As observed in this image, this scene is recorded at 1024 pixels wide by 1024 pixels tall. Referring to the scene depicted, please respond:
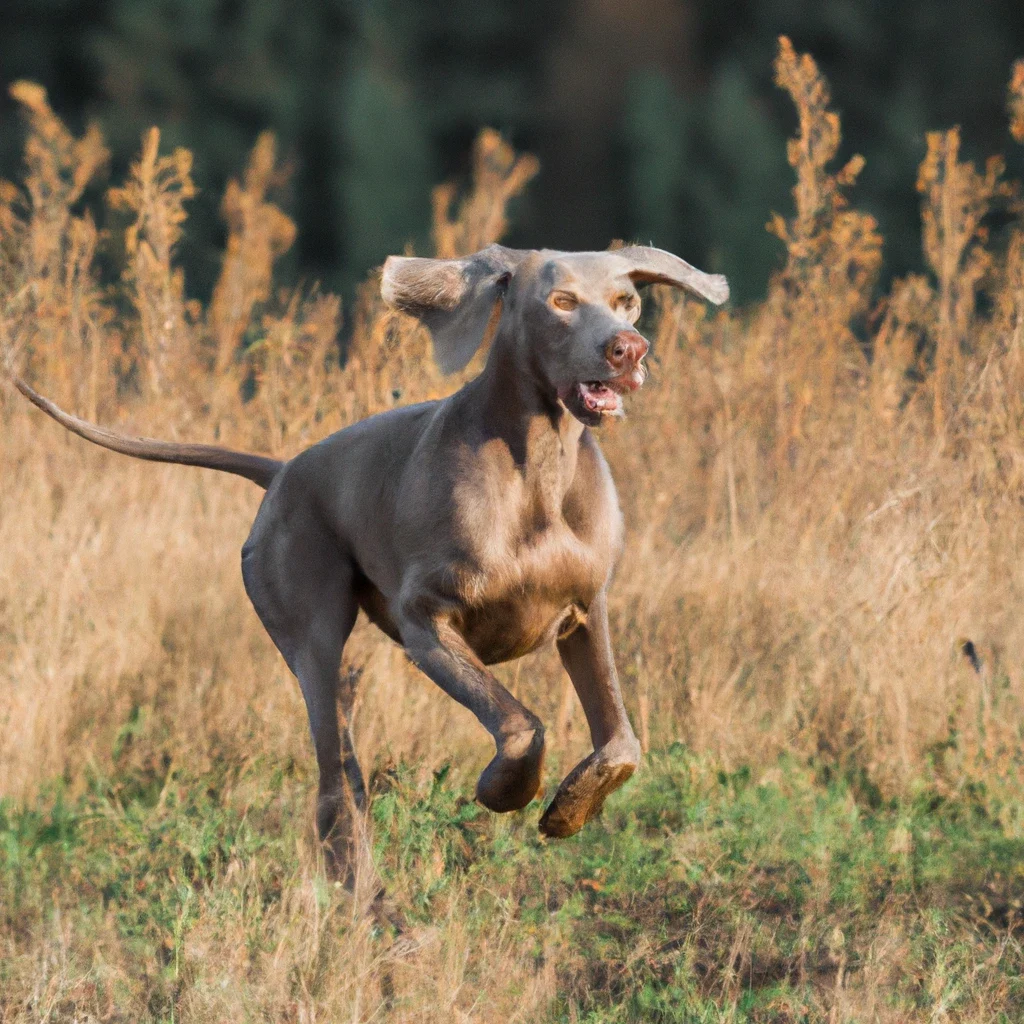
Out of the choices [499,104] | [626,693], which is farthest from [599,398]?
[499,104]

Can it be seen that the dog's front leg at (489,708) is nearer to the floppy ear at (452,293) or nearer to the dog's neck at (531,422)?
the dog's neck at (531,422)

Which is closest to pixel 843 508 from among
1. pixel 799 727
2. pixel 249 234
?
pixel 799 727

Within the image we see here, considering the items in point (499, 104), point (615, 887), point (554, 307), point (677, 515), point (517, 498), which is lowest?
point (615, 887)

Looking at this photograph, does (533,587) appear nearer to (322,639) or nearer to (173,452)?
(322,639)

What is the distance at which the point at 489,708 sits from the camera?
379 cm

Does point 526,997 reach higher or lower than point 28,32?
lower

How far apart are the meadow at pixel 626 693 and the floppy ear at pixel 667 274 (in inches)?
49.8

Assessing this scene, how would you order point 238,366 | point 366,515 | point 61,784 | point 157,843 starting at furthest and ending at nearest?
point 238,366
point 61,784
point 157,843
point 366,515

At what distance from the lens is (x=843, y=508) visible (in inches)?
247

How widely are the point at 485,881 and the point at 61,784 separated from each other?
5.00 ft

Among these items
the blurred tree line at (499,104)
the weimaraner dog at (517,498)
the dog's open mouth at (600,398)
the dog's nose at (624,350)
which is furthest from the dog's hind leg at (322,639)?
A: the blurred tree line at (499,104)

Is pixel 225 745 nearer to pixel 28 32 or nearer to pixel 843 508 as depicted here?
pixel 843 508

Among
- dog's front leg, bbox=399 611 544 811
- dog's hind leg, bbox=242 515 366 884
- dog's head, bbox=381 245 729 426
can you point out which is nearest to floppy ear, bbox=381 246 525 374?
dog's head, bbox=381 245 729 426

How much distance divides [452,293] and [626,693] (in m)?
1.96
